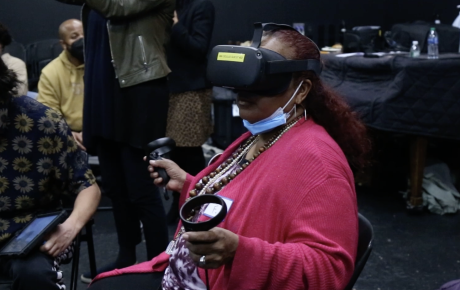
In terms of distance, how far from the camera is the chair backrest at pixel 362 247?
1.35 meters

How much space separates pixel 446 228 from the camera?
3479 millimetres

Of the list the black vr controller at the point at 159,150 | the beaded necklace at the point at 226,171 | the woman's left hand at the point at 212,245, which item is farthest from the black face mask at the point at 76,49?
the woman's left hand at the point at 212,245

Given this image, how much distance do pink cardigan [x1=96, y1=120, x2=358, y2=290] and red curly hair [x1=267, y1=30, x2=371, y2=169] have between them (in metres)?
0.08

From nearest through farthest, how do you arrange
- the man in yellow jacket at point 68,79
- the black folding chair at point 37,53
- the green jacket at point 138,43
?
the green jacket at point 138,43
the man in yellow jacket at point 68,79
the black folding chair at point 37,53

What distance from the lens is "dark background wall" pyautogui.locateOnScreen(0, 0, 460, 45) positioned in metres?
5.56

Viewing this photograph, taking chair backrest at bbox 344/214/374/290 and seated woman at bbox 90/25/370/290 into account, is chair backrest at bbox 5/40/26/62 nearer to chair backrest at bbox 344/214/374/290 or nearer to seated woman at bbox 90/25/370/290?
seated woman at bbox 90/25/370/290

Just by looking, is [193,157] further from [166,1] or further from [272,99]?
[272,99]

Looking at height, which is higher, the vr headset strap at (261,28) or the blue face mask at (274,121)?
the vr headset strap at (261,28)

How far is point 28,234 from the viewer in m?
1.69

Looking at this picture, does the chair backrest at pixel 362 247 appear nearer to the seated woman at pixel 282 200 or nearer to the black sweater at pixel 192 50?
the seated woman at pixel 282 200

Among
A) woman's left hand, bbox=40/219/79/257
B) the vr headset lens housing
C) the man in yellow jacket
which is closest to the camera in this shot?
the vr headset lens housing

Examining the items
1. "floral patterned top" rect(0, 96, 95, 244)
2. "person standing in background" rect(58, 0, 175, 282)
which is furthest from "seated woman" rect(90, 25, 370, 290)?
"person standing in background" rect(58, 0, 175, 282)

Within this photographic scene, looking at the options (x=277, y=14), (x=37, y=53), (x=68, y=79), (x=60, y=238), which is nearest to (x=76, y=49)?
(x=68, y=79)

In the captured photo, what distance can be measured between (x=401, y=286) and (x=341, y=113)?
5.29 ft
